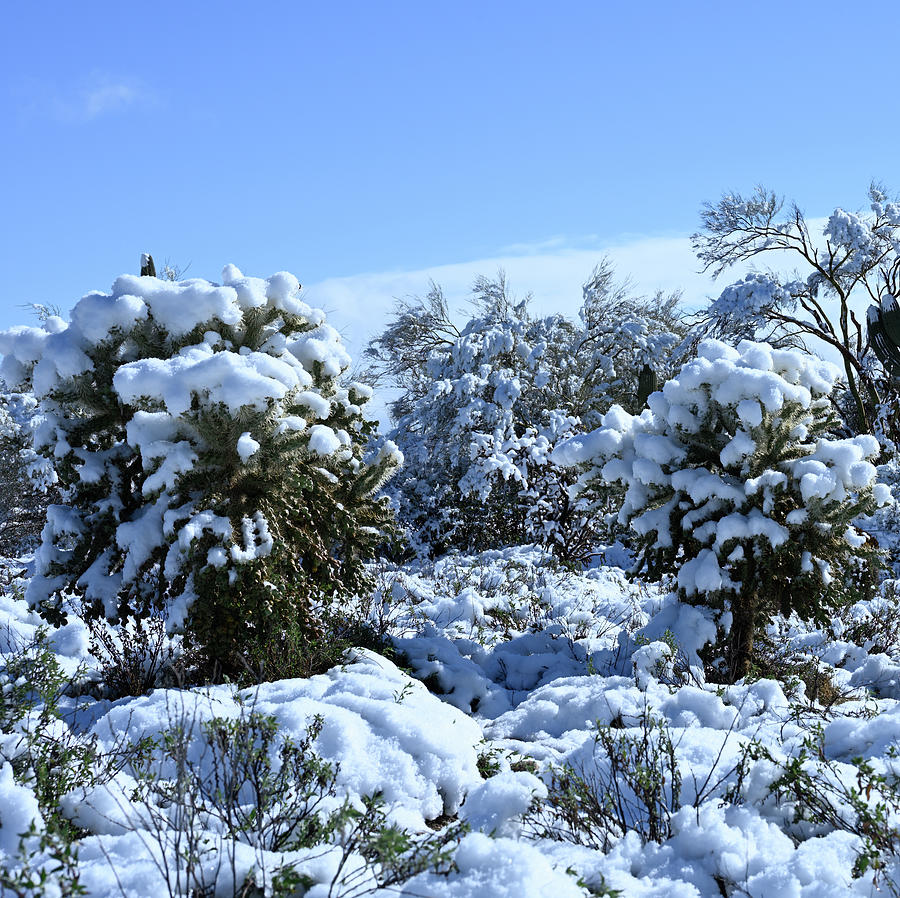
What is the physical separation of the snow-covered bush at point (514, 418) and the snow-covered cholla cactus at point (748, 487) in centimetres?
542

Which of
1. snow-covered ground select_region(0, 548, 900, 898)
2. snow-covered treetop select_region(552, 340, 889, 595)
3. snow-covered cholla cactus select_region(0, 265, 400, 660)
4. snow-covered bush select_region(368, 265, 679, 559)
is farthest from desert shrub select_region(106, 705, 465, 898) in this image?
snow-covered bush select_region(368, 265, 679, 559)

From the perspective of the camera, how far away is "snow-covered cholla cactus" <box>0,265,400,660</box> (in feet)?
16.5

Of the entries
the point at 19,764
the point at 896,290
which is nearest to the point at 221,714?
the point at 19,764

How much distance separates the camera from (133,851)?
2766 millimetres

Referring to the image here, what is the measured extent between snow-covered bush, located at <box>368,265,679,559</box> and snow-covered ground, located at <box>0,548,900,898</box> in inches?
212

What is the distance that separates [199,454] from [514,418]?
10004 mm

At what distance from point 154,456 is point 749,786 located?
3.71 meters

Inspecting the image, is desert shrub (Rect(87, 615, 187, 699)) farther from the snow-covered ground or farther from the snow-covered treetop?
the snow-covered treetop

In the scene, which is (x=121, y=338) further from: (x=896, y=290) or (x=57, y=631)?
(x=896, y=290)

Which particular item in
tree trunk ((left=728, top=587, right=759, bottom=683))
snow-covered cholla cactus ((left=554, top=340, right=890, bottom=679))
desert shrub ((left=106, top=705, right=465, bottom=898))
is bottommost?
tree trunk ((left=728, top=587, right=759, bottom=683))

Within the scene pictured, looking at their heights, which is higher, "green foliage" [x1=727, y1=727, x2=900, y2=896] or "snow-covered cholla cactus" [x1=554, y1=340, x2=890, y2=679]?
"snow-covered cholla cactus" [x1=554, y1=340, x2=890, y2=679]

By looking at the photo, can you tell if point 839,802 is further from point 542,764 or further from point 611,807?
point 542,764

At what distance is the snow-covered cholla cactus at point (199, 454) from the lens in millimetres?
5043

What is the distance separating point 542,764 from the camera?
13.9ft
